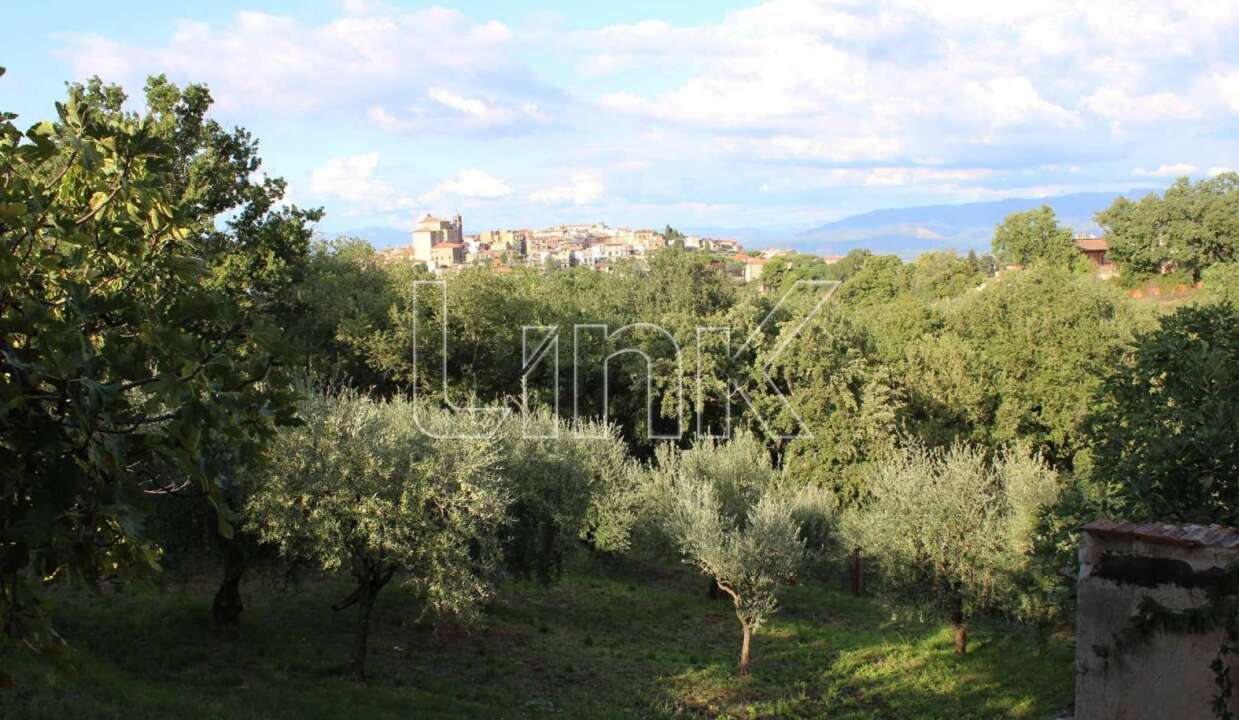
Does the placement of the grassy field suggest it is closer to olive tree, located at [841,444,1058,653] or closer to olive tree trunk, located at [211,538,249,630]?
olive tree trunk, located at [211,538,249,630]

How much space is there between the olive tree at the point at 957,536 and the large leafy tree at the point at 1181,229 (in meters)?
54.4

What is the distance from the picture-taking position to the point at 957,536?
19984 mm

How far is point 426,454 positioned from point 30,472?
38.4ft

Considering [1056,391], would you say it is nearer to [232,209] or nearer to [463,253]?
[232,209]

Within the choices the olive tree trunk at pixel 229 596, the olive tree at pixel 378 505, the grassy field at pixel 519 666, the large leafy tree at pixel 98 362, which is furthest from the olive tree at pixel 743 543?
the large leafy tree at pixel 98 362

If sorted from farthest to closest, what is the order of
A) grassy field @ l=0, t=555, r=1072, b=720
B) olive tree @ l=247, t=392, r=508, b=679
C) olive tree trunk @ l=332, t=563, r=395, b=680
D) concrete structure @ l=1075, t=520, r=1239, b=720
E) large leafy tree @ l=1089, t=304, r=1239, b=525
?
olive tree trunk @ l=332, t=563, r=395, b=680 < olive tree @ l=247, t=392, r=508, b=679 < grassy field @ l=0, t=555, r=1072, b=720 < large leafy tree @ l=1089, t=304, r=1239, b=525 < concrete structure @ l=1075, t=520, r=1239, b=720

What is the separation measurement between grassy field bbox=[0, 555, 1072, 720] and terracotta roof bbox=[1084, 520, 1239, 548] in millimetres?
11461

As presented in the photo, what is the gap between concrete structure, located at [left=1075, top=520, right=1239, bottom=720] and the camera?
226 inches

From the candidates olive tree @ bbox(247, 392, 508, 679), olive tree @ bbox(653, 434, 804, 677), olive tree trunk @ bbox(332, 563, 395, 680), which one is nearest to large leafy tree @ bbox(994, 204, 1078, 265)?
olive tree @ bbox(653, 434, 804, 677)

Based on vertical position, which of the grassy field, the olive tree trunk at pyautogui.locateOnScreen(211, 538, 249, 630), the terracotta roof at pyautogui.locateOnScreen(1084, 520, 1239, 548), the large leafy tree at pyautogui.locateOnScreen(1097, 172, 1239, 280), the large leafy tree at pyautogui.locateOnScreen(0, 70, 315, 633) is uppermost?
the large leafy tree at pyautogui.locateOnScreen(1097, 172, 1239, 280)

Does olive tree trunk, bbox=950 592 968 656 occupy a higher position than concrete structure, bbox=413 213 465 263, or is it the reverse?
concrete structure, bbox=413 213 465 263

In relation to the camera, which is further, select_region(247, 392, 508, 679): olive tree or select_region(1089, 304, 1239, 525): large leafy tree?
select_region(247, 392, 508, 679): olive tree

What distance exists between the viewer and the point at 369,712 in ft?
46.8

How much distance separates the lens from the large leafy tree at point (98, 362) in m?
4.18
